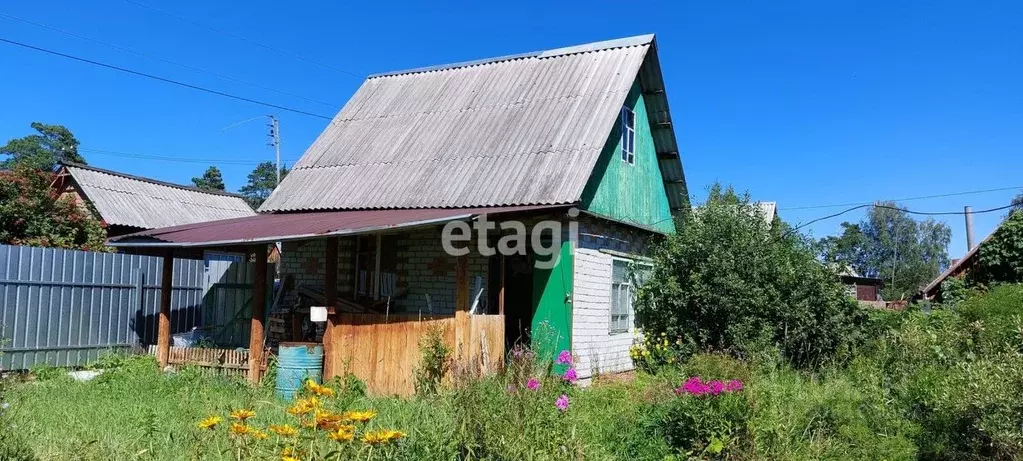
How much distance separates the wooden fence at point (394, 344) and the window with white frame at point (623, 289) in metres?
3.13

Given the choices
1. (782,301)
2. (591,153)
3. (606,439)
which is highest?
(591,153)

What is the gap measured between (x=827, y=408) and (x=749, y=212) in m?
6.63

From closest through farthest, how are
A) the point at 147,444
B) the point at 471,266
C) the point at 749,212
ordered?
the point at 147,444
the point at 471,266
the point at 749,212

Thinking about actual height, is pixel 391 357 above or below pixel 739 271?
below

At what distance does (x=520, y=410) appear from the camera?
190 inches

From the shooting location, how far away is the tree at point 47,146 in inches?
2063

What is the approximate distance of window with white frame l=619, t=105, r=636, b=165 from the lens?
12602mm

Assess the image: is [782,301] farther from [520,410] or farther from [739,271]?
[520,410]

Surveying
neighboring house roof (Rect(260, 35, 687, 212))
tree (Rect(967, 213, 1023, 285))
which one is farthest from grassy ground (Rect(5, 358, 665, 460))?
tree (Rect(967, 213, 1023, 285))

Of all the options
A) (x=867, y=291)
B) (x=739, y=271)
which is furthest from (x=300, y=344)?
(x=867, y=291)

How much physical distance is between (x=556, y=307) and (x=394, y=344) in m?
2.53

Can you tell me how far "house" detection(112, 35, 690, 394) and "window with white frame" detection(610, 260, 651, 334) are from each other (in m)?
0.04

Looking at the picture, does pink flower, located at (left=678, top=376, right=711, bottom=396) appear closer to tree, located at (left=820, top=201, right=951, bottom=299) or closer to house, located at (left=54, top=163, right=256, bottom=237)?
house, located at (left=54, top=163, right=256, bottom=237)

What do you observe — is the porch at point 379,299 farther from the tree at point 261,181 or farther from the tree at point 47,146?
the tree at point 261,181
